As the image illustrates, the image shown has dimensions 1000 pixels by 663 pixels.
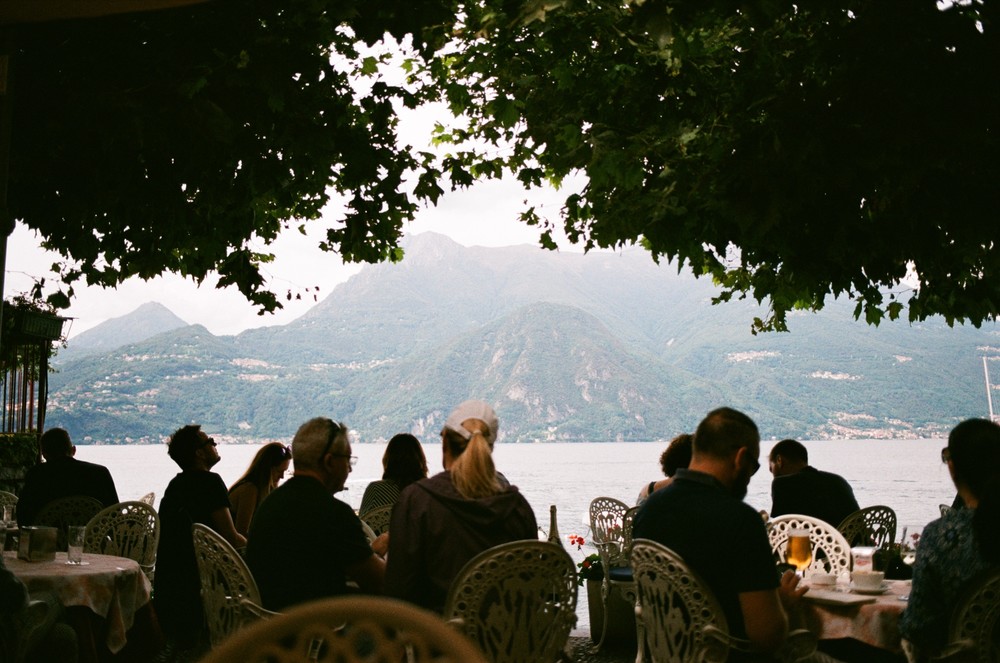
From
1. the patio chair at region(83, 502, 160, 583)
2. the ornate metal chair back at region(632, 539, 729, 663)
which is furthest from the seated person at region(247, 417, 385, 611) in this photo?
the patio chair at region(83, 502, 160, 583)

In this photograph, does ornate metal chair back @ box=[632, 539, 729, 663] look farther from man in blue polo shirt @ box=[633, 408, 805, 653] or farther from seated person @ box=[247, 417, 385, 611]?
seated person @ box=[247, 417, 385, 611]

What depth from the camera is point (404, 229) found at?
286 inches

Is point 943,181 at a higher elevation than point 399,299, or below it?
below

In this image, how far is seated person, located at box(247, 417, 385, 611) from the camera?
10.5 ft

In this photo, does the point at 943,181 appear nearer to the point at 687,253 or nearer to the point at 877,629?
the point at 687,253

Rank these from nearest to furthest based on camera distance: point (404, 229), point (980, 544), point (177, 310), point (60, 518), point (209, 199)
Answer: point (980, 544)
point (209, 199)
point (60, 518)
point (404, 229)
point (177, 310)

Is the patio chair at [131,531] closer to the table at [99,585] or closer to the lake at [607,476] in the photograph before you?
the table at [99,585]

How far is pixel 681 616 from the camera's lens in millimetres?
3035

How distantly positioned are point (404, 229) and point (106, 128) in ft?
10.1

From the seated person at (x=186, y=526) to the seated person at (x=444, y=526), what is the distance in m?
2.39

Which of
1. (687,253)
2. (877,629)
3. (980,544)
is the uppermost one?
(687,253)

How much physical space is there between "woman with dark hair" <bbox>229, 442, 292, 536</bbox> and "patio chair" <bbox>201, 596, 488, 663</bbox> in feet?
13.9

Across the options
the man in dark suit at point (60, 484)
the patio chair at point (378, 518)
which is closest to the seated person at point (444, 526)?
the patio chair at point (378, 518)

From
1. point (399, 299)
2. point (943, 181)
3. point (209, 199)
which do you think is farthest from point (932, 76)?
point (399, 299)
